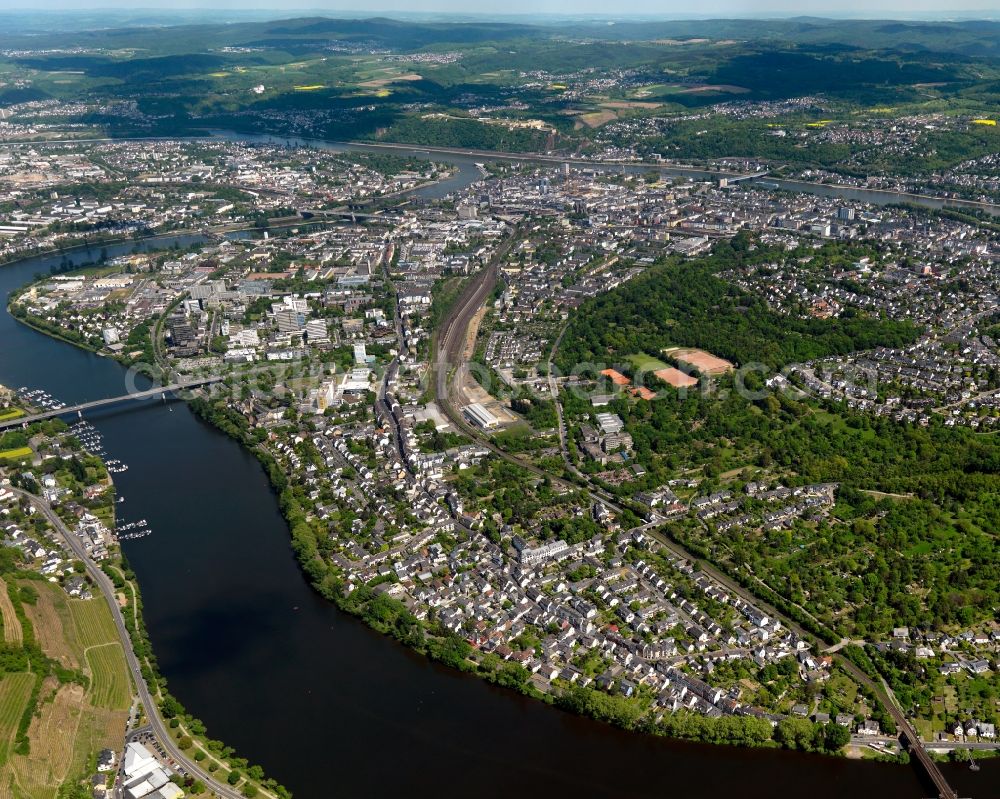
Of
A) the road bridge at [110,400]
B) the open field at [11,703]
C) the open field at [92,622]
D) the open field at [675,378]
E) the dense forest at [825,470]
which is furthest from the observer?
the open field at [675,378]

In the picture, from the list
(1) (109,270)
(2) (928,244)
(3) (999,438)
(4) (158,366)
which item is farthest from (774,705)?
(1) (109,270)

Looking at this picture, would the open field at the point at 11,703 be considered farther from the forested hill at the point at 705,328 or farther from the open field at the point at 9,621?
the forested hill at the point at 705,328

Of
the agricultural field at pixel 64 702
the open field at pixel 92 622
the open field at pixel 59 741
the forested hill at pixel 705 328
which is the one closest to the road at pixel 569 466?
the forested hill at pixel 705 328

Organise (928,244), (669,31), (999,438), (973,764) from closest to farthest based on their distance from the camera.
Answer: (973,764) < (999,438) < (928,244) < (669,31)

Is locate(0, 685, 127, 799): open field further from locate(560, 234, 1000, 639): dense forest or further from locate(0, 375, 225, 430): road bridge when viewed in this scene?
locate(0, 375, 225, 430): road bridge

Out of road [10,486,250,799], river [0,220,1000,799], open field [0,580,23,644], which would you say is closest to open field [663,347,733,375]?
river [0,220,1000,799]

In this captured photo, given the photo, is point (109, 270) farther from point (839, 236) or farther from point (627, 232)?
point (839, 236)
